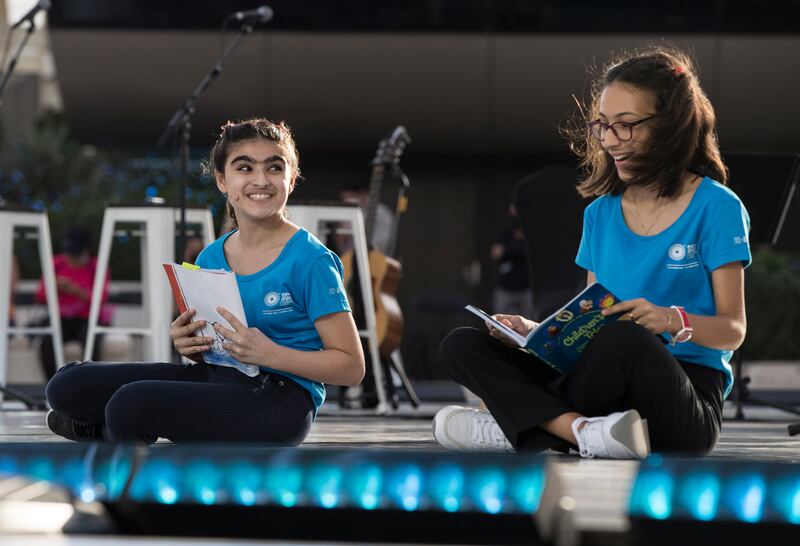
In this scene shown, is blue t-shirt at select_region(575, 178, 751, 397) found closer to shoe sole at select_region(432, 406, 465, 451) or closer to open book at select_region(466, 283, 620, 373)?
open book at select_region(466, 283, 620, 373)

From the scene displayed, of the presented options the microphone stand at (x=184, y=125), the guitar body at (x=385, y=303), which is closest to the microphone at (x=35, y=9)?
the microphone stand at (x=184, y=125)

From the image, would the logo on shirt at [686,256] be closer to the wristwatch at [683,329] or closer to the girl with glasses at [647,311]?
the girl with glasses at [647,311]

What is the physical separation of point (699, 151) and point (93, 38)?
6646mm

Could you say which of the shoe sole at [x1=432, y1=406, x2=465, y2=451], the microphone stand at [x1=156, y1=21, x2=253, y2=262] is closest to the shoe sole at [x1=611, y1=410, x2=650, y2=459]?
the shoe sole at [x1=432, y1=406, x2=465, y2=451]

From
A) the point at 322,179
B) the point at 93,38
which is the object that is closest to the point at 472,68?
the point at 322,179

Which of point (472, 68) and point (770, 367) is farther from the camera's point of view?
point (472, 68)

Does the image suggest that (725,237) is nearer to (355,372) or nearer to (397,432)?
(355,372)

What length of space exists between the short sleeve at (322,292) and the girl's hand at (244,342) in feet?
0.41

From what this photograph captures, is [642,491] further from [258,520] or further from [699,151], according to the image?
[699,151]

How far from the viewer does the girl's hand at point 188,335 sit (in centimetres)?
239

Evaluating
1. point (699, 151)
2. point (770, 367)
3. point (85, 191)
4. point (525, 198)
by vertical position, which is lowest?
point (770, 367)

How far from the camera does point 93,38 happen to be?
27.5 ft

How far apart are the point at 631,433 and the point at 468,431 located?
15.9 inches

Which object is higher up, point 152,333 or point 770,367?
point 152,333
